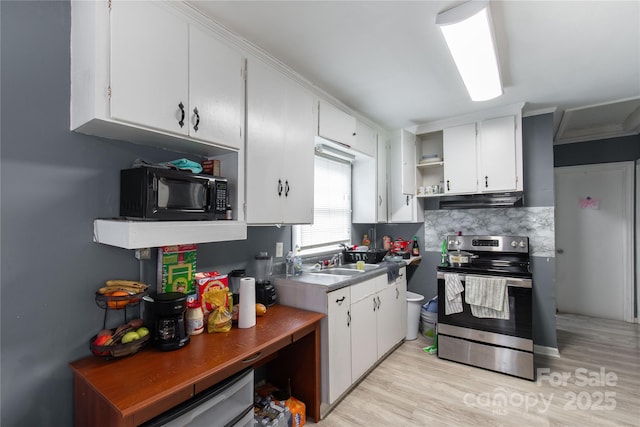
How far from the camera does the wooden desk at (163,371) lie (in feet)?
3.52

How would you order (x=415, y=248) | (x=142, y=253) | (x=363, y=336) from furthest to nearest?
(x=415, y=248)
(x=363, y=336)
(x=142, y=253)

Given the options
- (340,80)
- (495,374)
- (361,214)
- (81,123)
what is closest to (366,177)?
(361,214)

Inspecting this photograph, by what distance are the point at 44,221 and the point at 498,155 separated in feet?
11.7

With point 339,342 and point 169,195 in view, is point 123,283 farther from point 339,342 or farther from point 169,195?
point 339,342

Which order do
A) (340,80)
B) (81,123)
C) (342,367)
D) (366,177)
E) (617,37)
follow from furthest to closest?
(366,177)
(340,80)
(342,367)
(617,37)
(81,123)

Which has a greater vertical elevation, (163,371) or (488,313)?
(163,371)

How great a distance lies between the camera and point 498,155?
3.00 meters

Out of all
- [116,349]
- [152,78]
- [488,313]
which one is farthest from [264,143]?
[488,313]

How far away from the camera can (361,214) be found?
11.6ft

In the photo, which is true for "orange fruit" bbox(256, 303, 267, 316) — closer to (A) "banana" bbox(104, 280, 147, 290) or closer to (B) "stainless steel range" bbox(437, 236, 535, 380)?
(A) "banana" bbox(104, 280, 147, 290)

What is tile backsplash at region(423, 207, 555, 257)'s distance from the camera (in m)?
3.04

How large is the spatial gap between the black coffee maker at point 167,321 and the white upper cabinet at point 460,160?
2.91 meters

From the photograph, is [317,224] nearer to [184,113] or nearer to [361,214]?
[361,214]

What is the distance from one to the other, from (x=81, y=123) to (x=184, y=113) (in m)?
0.43
